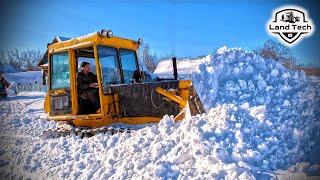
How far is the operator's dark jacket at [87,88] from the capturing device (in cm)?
618

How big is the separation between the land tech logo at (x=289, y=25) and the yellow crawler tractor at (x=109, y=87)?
1644 millimetres

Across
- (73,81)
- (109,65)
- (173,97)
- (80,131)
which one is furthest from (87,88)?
(173,97)

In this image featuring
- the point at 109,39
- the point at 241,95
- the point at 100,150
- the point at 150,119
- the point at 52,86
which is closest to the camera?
the point at 241,95

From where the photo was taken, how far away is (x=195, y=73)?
4488mm

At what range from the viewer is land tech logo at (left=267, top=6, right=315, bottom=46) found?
4293 millimetres

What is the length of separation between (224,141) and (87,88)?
3.57 metres

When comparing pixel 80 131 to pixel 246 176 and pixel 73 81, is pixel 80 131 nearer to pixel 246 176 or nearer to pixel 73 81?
pixel 73 81

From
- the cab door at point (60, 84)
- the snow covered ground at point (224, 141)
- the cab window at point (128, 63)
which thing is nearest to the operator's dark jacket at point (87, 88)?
the cab door at point (60, 84)

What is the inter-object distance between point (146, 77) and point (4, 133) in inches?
176

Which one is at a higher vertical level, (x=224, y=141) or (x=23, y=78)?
(x=23, y=78)

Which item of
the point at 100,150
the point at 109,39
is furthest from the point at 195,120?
the point at 109,39

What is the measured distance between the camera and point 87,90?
6.28 meters

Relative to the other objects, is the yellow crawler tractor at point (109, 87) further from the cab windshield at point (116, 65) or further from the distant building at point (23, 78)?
the distant building at point (23, 78)

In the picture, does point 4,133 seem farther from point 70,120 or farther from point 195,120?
point 195,120
